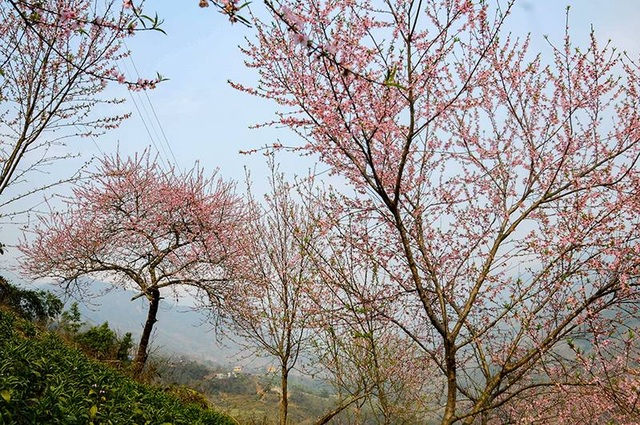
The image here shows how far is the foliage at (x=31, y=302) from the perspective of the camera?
552 inches

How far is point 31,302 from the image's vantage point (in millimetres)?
14609

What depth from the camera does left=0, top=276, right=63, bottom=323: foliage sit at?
1402 centimetres

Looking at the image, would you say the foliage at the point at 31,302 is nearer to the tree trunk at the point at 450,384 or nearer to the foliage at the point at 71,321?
the foliage at the point at 71,321

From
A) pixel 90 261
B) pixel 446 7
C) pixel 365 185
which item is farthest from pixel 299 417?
pixel 446 7

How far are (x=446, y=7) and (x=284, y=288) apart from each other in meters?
7.08

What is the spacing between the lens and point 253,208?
12.2 m

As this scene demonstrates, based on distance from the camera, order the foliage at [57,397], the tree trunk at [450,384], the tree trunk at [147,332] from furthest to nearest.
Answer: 1. the tree trunk at [147,332]
2. the tree trunk at [450,384]
3. the foliage at [57,397]

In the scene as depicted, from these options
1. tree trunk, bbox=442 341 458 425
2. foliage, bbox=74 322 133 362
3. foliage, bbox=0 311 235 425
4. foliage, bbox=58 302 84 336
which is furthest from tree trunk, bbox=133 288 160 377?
tree trunk, bbox=442 341 458 425

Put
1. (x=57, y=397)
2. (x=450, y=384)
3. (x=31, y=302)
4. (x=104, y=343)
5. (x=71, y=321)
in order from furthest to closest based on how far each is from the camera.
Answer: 1. (x=31, y=302)
2. (x=71, y=321)
3. (x=104, y=343)
4. (x=450, y=384)
5. (x=57, y=397)

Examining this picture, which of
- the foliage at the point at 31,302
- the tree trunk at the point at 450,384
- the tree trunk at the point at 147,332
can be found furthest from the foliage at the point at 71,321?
the tree trunk at the point at 450,384

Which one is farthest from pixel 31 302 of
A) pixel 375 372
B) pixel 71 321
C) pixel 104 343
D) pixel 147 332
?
pixel 375 372

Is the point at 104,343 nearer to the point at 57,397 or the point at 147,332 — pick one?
the point at 147,332

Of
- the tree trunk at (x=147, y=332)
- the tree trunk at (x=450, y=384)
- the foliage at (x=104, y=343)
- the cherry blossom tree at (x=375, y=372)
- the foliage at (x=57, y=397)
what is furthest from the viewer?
the foliage at (x=104, y=343)

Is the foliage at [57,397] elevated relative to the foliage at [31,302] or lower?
lower
